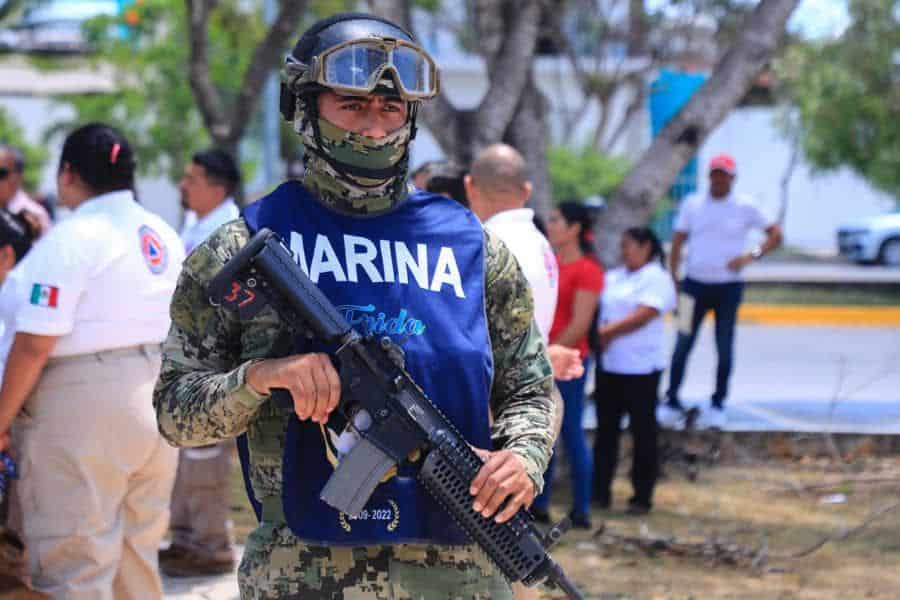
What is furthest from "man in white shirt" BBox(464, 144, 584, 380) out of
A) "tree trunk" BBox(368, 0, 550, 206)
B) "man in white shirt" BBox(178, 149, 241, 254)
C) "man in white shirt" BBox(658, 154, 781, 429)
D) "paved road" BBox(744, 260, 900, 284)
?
"paved road" BBox(744, 260, 900, 284)

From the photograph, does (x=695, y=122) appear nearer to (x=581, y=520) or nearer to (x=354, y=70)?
(x=581, y=520)

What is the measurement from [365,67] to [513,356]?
627 mm

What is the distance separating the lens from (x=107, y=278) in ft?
14.1

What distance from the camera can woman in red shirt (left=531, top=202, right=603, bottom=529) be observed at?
22.0ft

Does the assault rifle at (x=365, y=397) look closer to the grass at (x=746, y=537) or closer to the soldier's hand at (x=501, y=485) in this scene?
the soldier's hand at (x=501, y=485)

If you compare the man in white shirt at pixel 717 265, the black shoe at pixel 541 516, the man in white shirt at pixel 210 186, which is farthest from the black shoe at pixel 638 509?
the man in white shirt at pixel 210 186

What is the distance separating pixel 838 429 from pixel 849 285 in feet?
47.2

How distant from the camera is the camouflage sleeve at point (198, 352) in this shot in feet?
8.15

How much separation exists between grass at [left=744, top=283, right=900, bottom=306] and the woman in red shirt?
13635 mm

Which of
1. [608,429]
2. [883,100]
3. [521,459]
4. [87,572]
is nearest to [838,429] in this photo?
[608,429]

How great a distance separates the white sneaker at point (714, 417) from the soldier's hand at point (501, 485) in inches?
257

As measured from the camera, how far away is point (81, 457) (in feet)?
14.2

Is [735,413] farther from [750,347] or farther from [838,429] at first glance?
[750,347]

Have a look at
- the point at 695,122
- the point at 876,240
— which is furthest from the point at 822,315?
the point at 695,122
